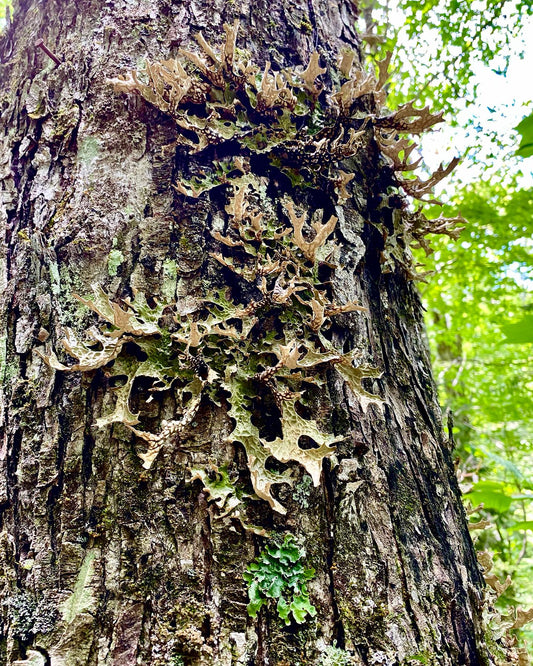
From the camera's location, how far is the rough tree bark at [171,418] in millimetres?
957

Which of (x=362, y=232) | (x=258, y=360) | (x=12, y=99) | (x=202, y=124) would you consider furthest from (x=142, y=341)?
(x=12, y=99)

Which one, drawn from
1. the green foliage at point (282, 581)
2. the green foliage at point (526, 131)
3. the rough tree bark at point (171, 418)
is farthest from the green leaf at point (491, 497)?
the green foliage at point (526, 131)

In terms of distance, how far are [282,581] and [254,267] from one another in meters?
0.77

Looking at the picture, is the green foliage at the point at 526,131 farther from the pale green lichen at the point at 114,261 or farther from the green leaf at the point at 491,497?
the green leaf at the point at 491,497

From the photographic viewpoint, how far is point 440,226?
160 centimetres

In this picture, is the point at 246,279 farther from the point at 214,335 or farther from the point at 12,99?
the point at 12,99

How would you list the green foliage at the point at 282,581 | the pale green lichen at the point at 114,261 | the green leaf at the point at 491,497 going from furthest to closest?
the green leaf at the point at 491,497
the pale green lichen at the point at 114,261
the green foliage at the point at 282,581

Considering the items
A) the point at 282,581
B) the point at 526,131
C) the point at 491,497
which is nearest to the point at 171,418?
the point at 282,581

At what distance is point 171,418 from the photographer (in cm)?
110

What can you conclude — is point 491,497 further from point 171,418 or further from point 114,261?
point 114,261

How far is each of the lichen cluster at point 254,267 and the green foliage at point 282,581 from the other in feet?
0.37

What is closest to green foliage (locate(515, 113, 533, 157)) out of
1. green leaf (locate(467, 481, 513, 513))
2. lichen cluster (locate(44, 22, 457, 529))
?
lichen cluster (locate(44, 22, 457, 529))

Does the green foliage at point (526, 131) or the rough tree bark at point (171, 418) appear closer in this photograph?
the rough tree bark at point (171, 418)

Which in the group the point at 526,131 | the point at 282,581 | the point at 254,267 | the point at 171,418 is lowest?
the point at 282,581
